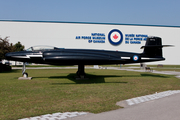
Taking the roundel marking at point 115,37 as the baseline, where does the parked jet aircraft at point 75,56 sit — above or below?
below

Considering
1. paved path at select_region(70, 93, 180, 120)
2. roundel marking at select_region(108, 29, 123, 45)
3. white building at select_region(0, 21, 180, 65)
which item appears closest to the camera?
paved path at select_region(70, 93, 180, 120)

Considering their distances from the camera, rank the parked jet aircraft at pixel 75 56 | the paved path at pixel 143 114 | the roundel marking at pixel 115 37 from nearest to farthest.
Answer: the paved path at pixel 143 114
the parked jet aircraft at pixel 75 56
the roundel marking at pixel 115 37

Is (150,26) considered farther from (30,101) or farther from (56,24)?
(30,101)

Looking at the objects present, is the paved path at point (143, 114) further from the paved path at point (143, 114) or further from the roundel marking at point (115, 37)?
the roundel marking at point (115, 37)

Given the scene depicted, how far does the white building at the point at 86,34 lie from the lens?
191 feet

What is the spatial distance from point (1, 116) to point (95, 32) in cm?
5815

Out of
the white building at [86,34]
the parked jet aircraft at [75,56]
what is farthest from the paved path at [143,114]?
the white building at [86,34]

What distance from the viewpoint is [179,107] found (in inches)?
277

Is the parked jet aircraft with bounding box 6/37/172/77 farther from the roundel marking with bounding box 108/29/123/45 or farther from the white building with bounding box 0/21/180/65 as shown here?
the roundel marking with bounding box 108/29/123/45

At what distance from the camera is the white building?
58.2 metres

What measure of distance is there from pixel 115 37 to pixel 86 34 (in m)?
10.9

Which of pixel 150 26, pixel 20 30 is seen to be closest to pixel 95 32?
pixel 150 26

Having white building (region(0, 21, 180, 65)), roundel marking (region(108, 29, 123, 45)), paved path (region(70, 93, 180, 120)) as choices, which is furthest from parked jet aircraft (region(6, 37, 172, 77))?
roundel marking (region(108, 29, 123, 45))

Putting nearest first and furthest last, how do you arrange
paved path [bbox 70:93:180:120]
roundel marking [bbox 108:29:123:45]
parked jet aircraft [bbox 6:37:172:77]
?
paved path [bbox 70:93:180:120] → parked jet aircraft [bbox 6:37:172:77] → roundel marking [bbox 108:29:123:45]
